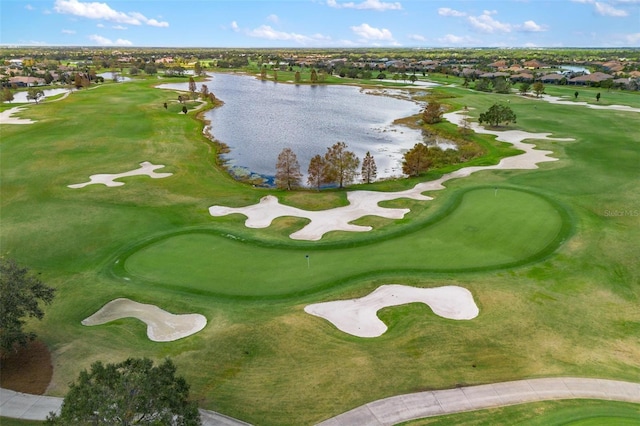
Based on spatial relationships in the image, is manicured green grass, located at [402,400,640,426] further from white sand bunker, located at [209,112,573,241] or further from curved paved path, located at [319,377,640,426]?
white sand bunker, located at [209,112,573,241]

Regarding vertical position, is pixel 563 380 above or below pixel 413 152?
below

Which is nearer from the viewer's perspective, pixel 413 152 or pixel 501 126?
pixel 413 152

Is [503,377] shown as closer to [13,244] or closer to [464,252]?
[464,252]

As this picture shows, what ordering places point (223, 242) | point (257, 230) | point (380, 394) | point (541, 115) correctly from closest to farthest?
point (380, 394) → point (223, 242) → point (257, 230) → point (541, 115)

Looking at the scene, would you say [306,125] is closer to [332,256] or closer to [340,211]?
[340,211]

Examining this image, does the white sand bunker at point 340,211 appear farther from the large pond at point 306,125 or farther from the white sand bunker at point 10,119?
the white sand bunker at point 10,119

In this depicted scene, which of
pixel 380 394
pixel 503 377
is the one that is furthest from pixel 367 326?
pixel 503 377
